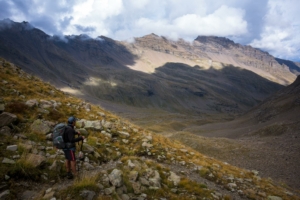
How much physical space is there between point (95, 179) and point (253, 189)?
10.8 metres

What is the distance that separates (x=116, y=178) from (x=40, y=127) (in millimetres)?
5263

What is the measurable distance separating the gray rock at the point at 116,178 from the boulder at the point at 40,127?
178 inches

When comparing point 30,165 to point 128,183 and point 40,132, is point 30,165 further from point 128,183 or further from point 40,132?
point 128,183

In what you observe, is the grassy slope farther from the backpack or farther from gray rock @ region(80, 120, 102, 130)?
the backpack

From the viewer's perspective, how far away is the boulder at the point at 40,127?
1043cm

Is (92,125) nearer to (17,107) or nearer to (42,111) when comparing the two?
(42,111)

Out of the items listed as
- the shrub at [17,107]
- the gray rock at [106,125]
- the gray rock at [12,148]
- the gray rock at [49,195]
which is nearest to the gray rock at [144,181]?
the gray rock at [49,195]

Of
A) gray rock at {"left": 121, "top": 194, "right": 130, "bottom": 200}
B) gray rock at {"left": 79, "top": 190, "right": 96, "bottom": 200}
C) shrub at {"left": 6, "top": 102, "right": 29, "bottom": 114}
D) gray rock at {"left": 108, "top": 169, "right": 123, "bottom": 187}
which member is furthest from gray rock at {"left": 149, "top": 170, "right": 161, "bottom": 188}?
shrub at {"left": 6, "top": 102, "right": 29, "bottom": 114}

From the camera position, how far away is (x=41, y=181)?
7.57 metres

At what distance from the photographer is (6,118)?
9.92 m

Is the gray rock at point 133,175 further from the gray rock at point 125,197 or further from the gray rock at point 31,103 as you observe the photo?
the gray rock at point 31,103

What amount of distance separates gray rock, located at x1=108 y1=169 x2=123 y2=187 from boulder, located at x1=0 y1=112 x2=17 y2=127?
5659mm

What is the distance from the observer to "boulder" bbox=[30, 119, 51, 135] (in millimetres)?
10430

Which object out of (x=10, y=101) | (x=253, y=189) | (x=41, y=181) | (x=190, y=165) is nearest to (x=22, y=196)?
(x=41, y=181)
